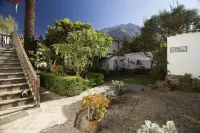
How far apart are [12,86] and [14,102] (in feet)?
3.29

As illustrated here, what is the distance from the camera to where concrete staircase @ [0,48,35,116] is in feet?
20.3

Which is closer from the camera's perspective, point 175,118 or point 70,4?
point 175,118

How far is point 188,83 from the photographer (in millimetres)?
8680

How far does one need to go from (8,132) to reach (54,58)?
31.3 feet

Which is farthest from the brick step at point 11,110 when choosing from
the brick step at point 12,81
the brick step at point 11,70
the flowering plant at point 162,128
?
the flowering plant at point 162,128

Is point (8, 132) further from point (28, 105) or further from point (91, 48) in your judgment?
point (91, 48)

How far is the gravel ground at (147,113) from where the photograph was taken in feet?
15.2

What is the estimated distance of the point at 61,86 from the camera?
911 centimetres

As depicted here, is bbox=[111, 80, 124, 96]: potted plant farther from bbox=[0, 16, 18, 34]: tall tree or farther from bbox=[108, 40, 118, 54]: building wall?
bbox=[0, 16, 18, 34]: tall tree

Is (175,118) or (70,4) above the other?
(70,4)

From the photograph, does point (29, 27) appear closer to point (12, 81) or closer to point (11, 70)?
point (11, 70)

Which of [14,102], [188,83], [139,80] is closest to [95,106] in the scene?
[14,102]

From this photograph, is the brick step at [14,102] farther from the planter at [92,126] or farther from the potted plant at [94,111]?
the planter at [92,126]

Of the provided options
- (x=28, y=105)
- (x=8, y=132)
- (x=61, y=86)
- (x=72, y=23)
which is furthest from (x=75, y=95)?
(x=72, y=23)
